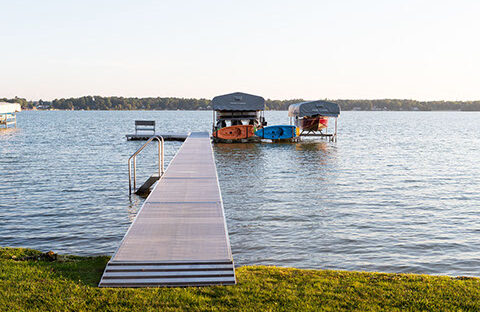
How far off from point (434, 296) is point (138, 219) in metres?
5.80

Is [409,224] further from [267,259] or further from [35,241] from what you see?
[35,241]

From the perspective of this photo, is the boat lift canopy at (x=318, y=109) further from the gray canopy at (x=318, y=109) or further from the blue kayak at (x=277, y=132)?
the blue kayak at (x=277, y=132)

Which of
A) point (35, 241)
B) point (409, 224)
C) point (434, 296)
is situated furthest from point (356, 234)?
point (35, 241)

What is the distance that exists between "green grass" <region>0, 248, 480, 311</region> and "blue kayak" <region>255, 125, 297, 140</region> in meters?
35.4

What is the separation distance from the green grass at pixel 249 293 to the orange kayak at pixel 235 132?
3469 centimetres

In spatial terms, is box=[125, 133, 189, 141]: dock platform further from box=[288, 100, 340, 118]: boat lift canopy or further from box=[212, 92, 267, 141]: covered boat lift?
box=[288, 100, 340, 118]: boat lift canopy

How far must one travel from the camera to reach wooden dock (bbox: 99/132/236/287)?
6613mm

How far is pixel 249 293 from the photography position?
20.6ft

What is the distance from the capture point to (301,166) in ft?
89.6

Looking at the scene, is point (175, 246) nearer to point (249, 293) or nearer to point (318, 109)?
point (249, 293)

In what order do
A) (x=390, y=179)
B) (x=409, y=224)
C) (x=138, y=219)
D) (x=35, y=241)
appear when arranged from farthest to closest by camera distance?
(x=390, y=179) → (x=409, y=224) → (x=35, y=241) → (x=138, y=219)

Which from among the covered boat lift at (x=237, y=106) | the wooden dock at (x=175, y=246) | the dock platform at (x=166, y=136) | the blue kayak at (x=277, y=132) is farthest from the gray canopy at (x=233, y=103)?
the wooden dock at (x=175, y=246)

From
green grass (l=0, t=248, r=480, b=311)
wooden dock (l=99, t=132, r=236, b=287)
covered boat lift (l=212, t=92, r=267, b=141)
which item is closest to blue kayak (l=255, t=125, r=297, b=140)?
covered boat lift (l=212, t=92, r=267, b=141)

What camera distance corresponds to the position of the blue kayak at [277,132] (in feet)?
140
